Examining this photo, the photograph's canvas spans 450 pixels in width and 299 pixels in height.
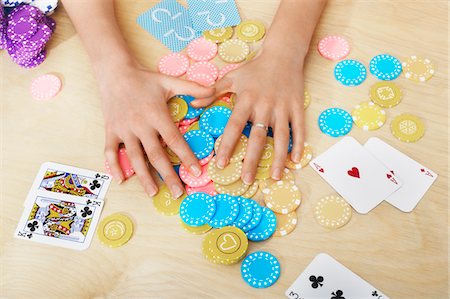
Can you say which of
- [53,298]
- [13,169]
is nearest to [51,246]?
[53,298]

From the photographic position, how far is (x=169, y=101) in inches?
47.1

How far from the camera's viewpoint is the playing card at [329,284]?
93 centimetres

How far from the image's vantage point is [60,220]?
41.4 inches

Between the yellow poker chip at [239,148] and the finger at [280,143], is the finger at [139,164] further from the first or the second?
the finger at [280,143]

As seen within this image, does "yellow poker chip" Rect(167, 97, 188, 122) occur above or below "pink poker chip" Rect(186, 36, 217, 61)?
below

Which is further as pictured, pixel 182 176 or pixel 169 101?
pixel 169 101

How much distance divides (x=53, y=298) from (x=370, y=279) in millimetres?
655

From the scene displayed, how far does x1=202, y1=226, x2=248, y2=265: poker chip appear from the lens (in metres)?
0.96

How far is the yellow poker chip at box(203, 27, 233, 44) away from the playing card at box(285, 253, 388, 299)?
67 centimetres

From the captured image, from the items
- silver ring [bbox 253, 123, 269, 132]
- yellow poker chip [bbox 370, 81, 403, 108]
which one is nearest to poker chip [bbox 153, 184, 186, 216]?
silver ring [bbox 253, 123, 269, 132]

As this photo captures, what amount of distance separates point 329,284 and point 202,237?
0.93 ft

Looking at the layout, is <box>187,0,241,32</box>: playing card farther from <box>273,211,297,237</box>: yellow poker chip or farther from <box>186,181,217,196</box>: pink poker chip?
<box>273,211,297,237</box>: yellow poker chip

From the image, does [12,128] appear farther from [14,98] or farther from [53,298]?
[53,298]

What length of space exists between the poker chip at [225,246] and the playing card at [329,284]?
0.13 m
